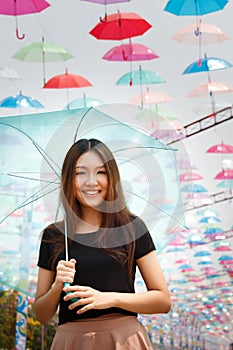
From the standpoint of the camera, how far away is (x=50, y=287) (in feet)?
6.09

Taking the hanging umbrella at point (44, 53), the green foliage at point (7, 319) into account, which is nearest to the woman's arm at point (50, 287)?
the hanging umbrella at point (44, 53)

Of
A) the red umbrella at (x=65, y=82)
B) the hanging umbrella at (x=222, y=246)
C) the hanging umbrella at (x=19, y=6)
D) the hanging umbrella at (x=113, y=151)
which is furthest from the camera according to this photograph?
the hanging umbrella at (x=222, y=246)

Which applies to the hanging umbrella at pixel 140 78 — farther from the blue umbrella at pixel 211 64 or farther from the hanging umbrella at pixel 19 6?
the hanging umbrella at pixel 19 6

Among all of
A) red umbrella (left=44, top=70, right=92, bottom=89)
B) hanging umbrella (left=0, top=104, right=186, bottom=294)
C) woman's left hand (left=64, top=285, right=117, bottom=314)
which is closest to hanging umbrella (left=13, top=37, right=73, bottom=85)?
red umbrella (left=44, top=70, right=92, bottom=89)

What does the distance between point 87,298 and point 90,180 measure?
31cm

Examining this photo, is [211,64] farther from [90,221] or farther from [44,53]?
[90,221]

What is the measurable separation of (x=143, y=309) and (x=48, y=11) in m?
5.64

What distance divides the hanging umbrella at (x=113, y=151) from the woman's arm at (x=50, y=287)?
214 millimetres

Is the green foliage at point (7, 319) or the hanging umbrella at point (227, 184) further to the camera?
the green foliage at point (7, 319)

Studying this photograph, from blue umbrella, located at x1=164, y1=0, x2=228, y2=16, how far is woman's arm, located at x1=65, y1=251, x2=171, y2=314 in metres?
3.95

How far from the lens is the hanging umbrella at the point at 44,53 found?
662 cm

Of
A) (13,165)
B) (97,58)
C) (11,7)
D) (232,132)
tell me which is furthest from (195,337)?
(13,165)

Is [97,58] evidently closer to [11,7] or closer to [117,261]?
[11,7]

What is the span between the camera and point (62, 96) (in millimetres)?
8617
